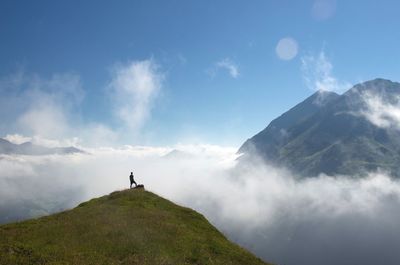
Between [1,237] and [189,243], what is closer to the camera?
[1,237]

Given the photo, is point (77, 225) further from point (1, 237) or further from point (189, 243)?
point (189, 243)

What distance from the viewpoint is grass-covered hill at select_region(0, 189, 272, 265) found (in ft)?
117

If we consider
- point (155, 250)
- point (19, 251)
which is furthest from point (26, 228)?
point (155, 250)

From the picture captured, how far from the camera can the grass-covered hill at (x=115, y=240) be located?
35.7 m

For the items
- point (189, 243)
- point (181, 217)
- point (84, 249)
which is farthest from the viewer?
point (181, 217)

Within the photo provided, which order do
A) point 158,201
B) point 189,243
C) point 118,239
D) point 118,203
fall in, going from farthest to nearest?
point 158,201 < point 118,203 < point 189,243 < point 118,239

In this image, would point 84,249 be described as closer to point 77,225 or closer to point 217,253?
point 77,225

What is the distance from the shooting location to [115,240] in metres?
41.6

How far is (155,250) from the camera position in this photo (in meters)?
40.2

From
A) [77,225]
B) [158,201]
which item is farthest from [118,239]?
[158,201]

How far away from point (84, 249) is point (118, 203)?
84.6ft

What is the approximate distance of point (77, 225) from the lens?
1836 inches

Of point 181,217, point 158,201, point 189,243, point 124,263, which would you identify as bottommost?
point 124,263

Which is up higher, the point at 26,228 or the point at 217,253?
the point at 26,228
